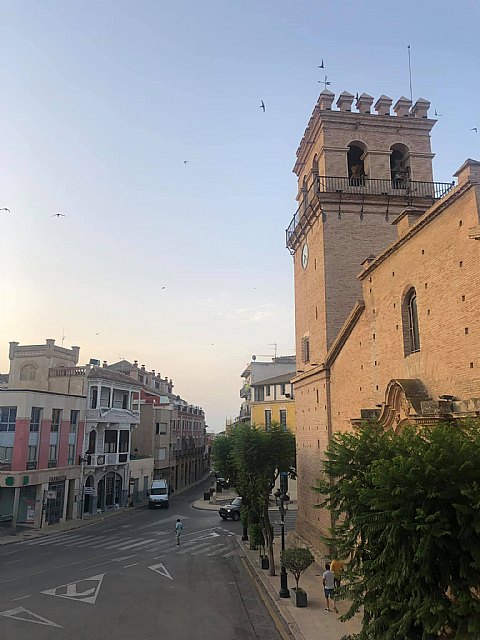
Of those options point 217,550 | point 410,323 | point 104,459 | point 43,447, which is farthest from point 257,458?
point 104,459

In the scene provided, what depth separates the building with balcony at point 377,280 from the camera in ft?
Result: 40.5

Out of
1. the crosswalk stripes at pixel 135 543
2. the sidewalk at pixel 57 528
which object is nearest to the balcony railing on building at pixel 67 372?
the sidewalk at pixel 57 528

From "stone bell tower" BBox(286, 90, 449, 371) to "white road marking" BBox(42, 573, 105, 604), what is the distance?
42.5 feet

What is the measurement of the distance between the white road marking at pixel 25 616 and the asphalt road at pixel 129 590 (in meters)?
0.03

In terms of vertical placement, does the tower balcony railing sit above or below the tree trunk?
above

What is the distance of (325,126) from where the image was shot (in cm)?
2503

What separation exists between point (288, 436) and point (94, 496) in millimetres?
A: 20401

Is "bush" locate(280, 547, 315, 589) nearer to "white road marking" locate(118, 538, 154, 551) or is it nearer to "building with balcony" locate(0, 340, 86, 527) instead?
"white road marking" locate(118, 538, 154, 551)

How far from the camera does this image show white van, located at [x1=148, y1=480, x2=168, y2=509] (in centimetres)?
4744

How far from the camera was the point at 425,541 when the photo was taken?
7.11 meters

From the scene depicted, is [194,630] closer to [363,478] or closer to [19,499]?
[363,478]

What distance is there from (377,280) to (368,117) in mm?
11599

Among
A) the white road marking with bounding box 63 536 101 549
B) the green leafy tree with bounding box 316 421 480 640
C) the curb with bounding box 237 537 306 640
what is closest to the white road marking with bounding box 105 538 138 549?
the white road marking with bounding box 63 536 101 549

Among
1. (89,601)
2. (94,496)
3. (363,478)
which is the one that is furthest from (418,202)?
(94,496)
